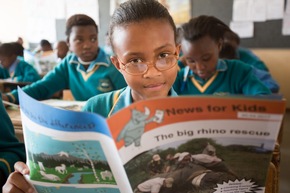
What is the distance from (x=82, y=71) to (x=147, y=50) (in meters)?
1.28

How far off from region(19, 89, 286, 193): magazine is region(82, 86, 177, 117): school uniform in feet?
0.88

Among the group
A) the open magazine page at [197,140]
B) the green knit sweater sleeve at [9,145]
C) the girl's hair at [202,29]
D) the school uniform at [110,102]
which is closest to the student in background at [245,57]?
the girl's hair at [202,29]

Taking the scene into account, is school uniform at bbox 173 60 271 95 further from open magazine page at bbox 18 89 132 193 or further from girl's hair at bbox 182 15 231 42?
open magazine page at bbox 18 89 132 193

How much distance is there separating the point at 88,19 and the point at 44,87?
47cm

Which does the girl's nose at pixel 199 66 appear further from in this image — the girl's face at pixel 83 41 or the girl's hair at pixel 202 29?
the girl's face at pixel 83 41

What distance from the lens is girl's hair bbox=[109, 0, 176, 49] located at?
27.3 inches

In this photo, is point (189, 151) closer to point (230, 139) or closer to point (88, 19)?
point (230, 139)

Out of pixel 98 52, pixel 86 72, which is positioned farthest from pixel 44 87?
pixel 98 52

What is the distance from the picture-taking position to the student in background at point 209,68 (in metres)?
1.44

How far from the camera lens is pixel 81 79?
1906 millimetres

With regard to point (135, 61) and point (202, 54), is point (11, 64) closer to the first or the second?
point (202, 54)

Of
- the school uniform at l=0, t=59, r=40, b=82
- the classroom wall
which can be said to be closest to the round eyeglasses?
the school uniform at l=0, t=59, r=40, b=82

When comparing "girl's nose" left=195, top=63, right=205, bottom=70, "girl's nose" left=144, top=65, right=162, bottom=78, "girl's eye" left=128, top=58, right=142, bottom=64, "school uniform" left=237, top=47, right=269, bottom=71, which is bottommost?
"school uniform" left=237, top=47, right=269, bottom=71

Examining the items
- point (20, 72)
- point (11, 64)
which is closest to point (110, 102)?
point (20, 72)
